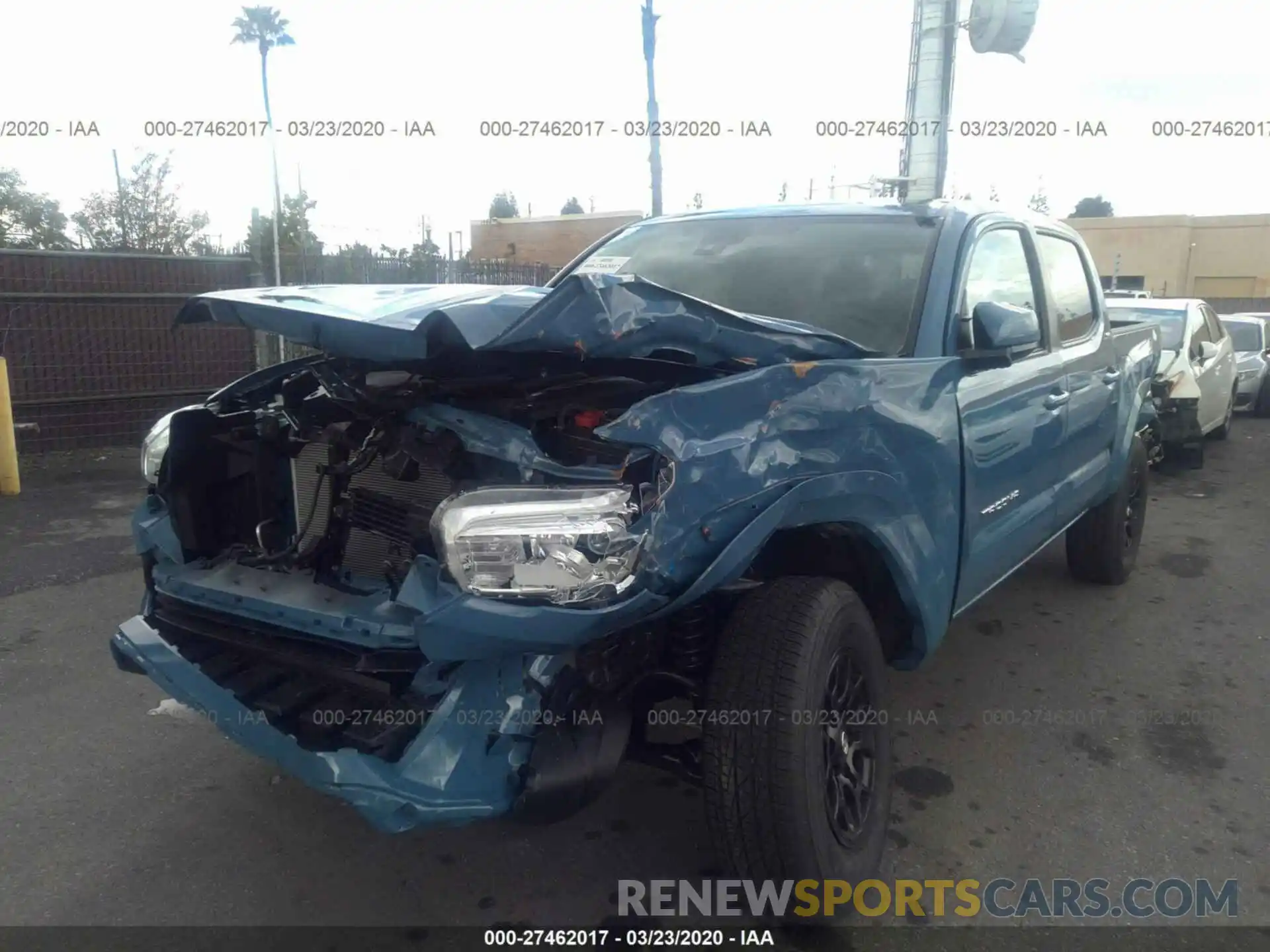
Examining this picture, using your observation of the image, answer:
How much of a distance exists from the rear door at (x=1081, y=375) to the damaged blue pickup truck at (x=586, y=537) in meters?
0.88

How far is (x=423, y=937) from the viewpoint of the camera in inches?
96.9

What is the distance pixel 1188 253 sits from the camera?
40.2m

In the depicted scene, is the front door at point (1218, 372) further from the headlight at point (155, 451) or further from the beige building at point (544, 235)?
the beige building at point (544, 235)

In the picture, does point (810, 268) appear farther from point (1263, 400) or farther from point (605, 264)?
point (1263, 400)

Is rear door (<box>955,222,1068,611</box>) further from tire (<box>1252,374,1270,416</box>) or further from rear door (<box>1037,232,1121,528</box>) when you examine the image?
tire (<box>1252,374,1270,416</box>)

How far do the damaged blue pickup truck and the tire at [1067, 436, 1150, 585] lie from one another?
6.91ft

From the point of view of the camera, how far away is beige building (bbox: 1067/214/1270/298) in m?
39.2

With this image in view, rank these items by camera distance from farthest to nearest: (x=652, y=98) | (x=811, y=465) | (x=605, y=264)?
(x=652, y=98), (x=605, y=264), (x=811, y=465)

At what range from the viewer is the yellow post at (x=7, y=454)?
23.6ft

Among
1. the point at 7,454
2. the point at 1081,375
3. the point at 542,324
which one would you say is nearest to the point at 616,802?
the point at 542,324

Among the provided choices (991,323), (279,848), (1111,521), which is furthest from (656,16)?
(279,848)

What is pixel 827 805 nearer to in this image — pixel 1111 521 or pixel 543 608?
pixel 543 608

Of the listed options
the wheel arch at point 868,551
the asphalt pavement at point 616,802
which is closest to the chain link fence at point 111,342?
the asphalt pavement at point 616,802

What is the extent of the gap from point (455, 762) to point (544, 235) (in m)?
32.3
